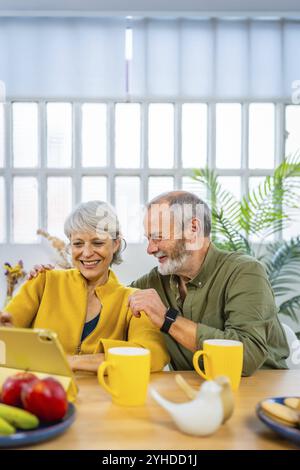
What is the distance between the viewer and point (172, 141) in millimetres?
3908

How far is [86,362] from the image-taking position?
1313 mm

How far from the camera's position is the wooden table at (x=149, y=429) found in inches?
32.3

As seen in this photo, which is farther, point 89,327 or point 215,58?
point 215,58

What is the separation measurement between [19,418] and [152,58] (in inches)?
134

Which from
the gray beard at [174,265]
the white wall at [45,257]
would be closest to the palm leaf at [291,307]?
the white wall at [45,257]

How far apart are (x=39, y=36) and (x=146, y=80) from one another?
87 cm

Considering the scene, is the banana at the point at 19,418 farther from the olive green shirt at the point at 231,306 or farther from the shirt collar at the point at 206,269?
the shirt collar at the point at 206,269

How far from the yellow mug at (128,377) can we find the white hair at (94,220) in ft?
2.28

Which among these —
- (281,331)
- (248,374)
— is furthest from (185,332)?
(281,331)

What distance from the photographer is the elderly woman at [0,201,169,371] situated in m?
1.59

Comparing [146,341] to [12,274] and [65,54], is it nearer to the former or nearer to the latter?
[12,274]

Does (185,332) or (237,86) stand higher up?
(237,86)

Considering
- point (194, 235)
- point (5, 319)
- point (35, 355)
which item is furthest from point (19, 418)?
point (194, 235)
